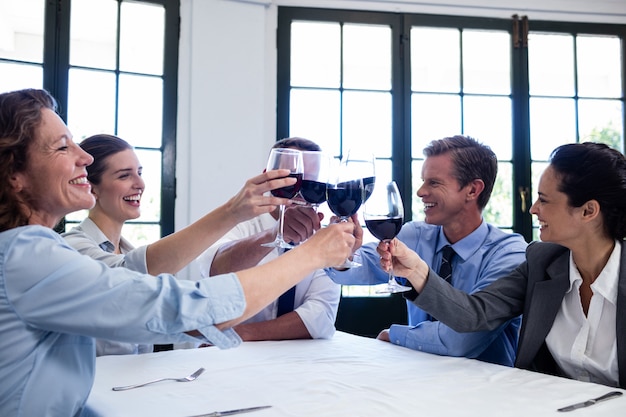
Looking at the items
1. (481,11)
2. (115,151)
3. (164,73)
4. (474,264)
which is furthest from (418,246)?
(481,11)

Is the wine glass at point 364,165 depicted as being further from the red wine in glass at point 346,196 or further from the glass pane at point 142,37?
the glass pane at point 142,37

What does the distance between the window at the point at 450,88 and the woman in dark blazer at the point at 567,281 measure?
213 cm

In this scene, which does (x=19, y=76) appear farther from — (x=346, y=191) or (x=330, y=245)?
(x=330, y=245)

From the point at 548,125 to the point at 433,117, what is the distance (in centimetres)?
86

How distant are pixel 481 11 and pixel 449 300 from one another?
9.88ft

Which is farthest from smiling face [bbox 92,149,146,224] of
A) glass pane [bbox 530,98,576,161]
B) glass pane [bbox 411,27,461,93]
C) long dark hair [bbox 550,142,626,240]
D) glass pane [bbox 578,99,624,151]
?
glass pane [bbox 578,99,624,151]

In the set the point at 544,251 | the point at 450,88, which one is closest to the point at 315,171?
the point at 544,251

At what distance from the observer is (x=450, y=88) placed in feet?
13.2

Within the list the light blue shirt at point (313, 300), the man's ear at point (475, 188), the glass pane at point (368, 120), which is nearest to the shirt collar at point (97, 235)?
the light blue shirt at point (313, 300)

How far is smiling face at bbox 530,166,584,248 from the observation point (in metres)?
1.68

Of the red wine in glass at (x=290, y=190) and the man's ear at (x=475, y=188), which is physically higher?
the man's ear at (x=475, y=188)

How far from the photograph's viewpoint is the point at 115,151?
2.15 m

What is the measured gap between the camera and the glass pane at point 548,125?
410 cm

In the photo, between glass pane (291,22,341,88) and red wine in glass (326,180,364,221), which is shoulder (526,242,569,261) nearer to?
red wine in glass (326,180,364,221)
